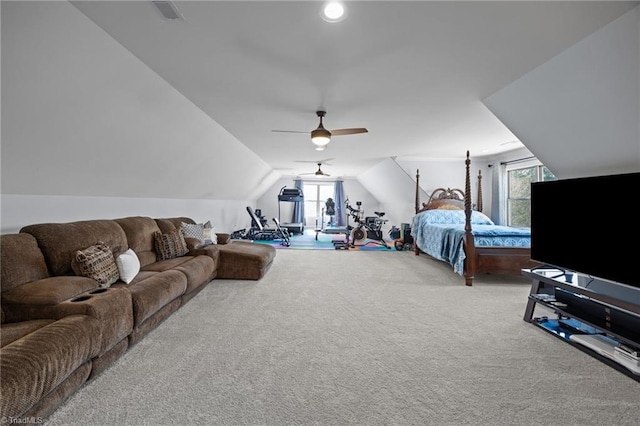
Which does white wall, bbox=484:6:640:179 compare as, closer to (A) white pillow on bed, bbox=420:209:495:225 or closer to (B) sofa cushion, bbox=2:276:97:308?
(A) white pillow on bed, bbox=420:209:495:225

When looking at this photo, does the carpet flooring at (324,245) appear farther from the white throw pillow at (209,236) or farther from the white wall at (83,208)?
the white throw pillow at (209,236)

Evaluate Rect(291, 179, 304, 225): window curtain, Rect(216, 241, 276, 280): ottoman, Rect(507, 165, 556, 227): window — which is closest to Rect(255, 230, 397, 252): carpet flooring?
Rect(291, 179, 304, 225): window curtain

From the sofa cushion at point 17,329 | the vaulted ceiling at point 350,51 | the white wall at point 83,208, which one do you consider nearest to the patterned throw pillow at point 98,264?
the sofa cushion at point 17,329

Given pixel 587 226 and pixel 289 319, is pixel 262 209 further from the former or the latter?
pixel 587 226

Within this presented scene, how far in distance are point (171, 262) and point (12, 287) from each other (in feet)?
5.20

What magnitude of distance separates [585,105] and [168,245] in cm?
471

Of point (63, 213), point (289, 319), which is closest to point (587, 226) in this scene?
point (289, 319)

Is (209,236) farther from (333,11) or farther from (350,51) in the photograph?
(333,11)

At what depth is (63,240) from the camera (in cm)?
237

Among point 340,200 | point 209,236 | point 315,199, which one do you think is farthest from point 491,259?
point 315,199

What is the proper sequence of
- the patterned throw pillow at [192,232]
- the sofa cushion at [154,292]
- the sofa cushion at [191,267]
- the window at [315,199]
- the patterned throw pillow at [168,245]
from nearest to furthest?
the sofa cushion at [154,292] → the sofa cushion at [191,267] → the patterned throw pillow at [168,245] → the patterned throw pillow at [192,232] → the window at [315,199]

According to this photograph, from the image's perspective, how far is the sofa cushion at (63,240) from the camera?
7.43ft

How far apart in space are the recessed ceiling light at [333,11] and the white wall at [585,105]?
183cm

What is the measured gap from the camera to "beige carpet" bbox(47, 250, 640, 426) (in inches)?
59.1
